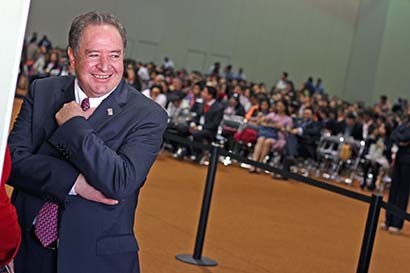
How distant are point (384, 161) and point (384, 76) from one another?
18.9 metres

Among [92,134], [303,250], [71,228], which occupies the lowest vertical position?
[303,250]

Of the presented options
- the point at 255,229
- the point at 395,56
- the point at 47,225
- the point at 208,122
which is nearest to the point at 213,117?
the point at 208,122

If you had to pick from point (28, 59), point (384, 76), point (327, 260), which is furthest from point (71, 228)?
point (384, 76)

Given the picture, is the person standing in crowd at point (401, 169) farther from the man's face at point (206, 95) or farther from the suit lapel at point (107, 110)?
the suit lapel at point (107, 110)

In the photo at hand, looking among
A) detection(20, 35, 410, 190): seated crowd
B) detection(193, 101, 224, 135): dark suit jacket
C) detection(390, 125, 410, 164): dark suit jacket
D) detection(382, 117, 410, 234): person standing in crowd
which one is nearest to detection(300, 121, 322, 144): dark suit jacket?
detection(20, 35, 410, 190): seated crowd

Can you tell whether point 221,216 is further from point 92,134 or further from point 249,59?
point 249,59

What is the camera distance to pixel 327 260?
8711mm

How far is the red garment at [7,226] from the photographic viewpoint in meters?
2.37

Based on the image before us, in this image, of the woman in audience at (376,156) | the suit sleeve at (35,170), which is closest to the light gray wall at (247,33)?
the woman in audience at (376,156)

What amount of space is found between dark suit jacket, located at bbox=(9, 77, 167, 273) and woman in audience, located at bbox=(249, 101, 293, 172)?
14.4m

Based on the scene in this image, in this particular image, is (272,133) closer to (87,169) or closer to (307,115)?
(307,115)

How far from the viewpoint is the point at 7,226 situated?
2.41 m

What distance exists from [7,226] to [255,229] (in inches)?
309

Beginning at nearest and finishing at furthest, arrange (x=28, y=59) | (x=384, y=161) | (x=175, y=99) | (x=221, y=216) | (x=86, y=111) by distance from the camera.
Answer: (x=86, y=111) → (x=221, y=216) → (x=384, y=161) → (x=175, y=99) → (x=28, y=59)
